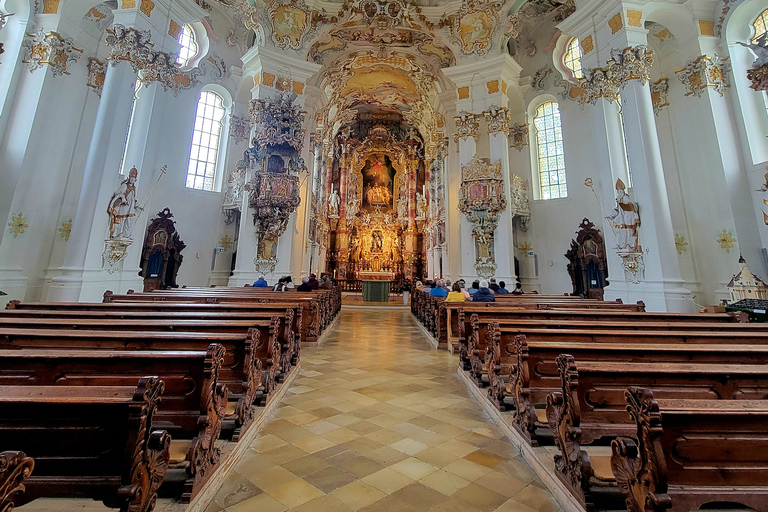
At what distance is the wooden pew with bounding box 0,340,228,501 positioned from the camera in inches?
74.9

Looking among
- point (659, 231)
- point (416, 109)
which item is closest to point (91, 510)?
point (659, 231)

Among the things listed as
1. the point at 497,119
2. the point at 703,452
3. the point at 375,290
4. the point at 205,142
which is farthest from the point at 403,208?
the point at 703,452

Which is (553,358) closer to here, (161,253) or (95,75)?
(161,253)

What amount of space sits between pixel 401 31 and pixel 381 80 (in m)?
4.18

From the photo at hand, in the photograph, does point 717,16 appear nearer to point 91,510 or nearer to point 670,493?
point 670,493

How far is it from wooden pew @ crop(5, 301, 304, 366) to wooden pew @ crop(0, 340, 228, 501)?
1.04 meters

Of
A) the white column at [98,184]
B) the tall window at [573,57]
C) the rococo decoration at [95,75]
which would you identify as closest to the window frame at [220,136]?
the rococo decoration at [95,75]

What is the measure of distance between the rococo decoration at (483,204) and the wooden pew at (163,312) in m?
7.27

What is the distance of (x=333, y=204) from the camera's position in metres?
21.4

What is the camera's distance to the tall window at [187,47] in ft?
37.4

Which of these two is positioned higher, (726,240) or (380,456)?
(726,240)

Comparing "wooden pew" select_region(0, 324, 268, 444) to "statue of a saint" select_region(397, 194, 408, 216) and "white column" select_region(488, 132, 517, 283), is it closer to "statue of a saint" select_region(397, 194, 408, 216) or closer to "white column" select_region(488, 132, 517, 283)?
"white column" select_region(488, 132, 517, 283)

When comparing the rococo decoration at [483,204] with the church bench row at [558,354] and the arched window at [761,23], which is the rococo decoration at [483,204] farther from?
the church bench row at [558,354]

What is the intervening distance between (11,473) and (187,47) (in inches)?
580
